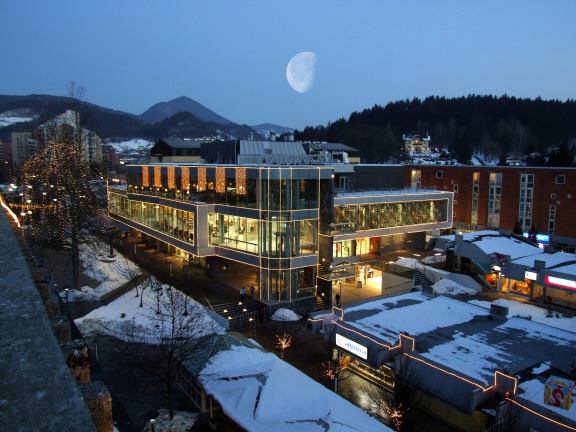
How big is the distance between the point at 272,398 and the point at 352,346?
252 inches

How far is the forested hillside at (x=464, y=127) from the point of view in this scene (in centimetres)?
12069

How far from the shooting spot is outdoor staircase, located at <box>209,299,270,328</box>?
26.9m

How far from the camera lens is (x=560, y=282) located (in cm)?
A: 3002

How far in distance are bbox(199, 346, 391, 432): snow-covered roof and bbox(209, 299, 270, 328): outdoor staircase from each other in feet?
35.0

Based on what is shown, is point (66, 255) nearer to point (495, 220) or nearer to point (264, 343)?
point (264, 343)

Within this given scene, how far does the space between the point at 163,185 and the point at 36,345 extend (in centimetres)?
3629

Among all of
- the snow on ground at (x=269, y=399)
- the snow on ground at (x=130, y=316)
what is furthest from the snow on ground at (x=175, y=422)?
the snow on ground at (x=130, y=316)

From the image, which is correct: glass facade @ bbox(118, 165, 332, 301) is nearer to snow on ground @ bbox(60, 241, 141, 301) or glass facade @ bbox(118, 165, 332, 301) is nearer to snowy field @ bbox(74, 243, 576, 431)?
snowy field @ bbox(74, 243, 576, 431)

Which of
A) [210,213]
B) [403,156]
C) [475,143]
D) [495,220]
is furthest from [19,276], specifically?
[475,143]

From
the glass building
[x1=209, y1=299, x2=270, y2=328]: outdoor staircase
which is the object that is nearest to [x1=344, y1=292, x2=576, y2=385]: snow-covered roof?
[x1=209, y1=299, x2=270, y2=328]: outdoor staircase

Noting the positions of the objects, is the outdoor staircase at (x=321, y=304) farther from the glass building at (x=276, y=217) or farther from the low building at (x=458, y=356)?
the low building at (x=458, y=356)

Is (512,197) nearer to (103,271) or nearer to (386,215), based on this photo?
(386,215)

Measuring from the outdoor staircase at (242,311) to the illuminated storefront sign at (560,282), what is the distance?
62.8 ft

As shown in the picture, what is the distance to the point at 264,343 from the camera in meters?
24.0
